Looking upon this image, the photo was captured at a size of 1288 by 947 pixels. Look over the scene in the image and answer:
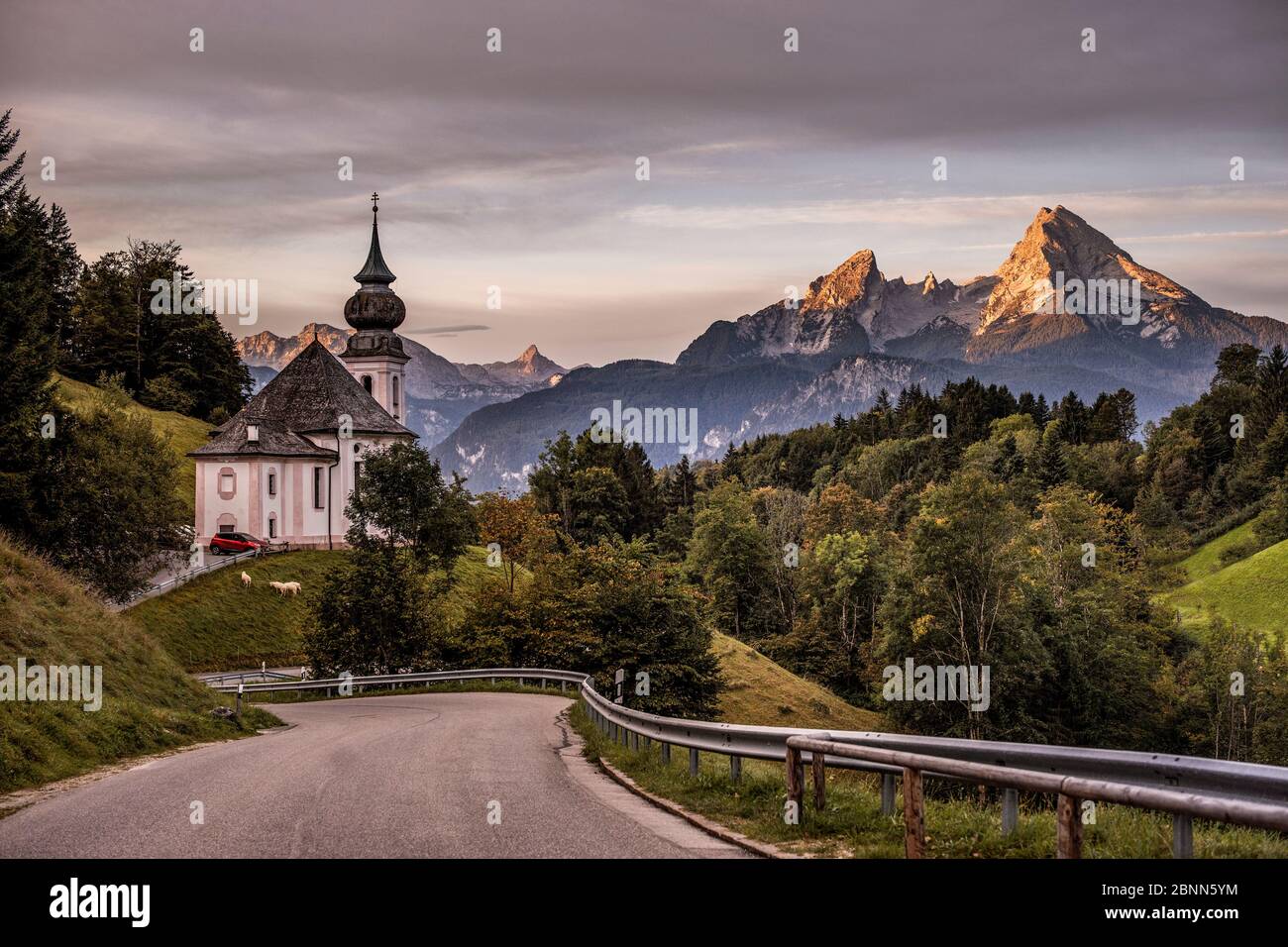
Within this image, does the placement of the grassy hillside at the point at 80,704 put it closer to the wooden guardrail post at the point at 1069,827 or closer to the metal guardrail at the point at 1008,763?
the metal guardrail at the point at 1008,763

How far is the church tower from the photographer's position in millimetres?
99062

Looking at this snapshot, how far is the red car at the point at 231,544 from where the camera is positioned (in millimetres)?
73438

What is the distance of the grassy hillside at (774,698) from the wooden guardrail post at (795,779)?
53774 mm

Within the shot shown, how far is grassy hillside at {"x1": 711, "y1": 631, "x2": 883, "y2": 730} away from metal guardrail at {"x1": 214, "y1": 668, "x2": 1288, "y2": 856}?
51451 mm

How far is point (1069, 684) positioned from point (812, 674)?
25.5 m

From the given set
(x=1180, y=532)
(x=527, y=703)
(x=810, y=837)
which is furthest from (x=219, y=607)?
(x=1180, y=532)

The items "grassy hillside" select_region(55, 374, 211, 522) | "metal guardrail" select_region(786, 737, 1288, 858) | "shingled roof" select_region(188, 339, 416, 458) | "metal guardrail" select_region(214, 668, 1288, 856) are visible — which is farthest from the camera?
"shingled roof" select_region(188, 339, 416, 458)

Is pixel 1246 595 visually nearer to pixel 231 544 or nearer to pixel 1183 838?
pixel 231 544

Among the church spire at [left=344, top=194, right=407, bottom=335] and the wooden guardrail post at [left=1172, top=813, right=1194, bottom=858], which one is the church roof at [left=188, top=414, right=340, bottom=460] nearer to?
the church spire at [left=344, top=194, right=407, bottom=335]

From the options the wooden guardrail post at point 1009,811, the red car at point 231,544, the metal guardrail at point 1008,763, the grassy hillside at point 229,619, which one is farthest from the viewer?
the red car at point 231,544

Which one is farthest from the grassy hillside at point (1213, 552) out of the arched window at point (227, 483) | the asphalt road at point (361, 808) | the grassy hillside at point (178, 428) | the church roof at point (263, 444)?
the asphalt road at point (361, 808)

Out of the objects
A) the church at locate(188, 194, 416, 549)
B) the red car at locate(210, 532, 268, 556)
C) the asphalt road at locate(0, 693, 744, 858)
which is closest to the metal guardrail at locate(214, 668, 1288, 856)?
the asphalt road at locate(0, 693, 744, 858)
